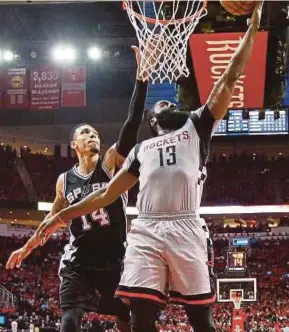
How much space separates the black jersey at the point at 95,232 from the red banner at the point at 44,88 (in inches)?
623

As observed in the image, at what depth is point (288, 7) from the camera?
1438cm

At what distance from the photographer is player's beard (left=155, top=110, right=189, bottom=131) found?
3875 millimetres

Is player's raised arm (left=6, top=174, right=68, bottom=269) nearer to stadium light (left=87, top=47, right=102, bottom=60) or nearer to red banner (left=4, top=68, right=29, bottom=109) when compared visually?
red banner (left=4, top=68, right=29, bottom=109)

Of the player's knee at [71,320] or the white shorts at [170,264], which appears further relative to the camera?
the player's knee at [71,320]

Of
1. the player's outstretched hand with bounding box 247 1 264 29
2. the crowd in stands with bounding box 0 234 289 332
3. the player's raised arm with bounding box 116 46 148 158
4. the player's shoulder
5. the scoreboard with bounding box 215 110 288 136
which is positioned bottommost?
the crowd in stands with bounding box 0 234 289 332

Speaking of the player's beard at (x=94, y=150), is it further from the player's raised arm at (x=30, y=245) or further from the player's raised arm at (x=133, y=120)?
the player's raised arm at (x=30, y=245)

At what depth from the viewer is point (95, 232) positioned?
16.8ft

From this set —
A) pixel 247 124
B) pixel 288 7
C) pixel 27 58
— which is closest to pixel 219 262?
pixel 247 124

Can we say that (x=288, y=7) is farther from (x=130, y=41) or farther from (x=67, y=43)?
(x=67, y=43)

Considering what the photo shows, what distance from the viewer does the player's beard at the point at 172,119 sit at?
153 inches

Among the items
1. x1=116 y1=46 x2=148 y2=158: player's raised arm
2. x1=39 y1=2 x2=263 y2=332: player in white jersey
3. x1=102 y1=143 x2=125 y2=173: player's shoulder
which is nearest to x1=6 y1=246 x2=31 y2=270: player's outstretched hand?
x1=102 y1=143 x2=125 y2=173: player's shoulder

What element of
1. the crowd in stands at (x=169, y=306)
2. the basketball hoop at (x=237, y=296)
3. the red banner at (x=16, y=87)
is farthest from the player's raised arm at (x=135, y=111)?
the red banner at (x=16, y=87)

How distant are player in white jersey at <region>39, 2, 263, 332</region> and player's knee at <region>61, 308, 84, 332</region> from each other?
1174 mm

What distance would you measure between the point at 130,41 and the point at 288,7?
324 inches
